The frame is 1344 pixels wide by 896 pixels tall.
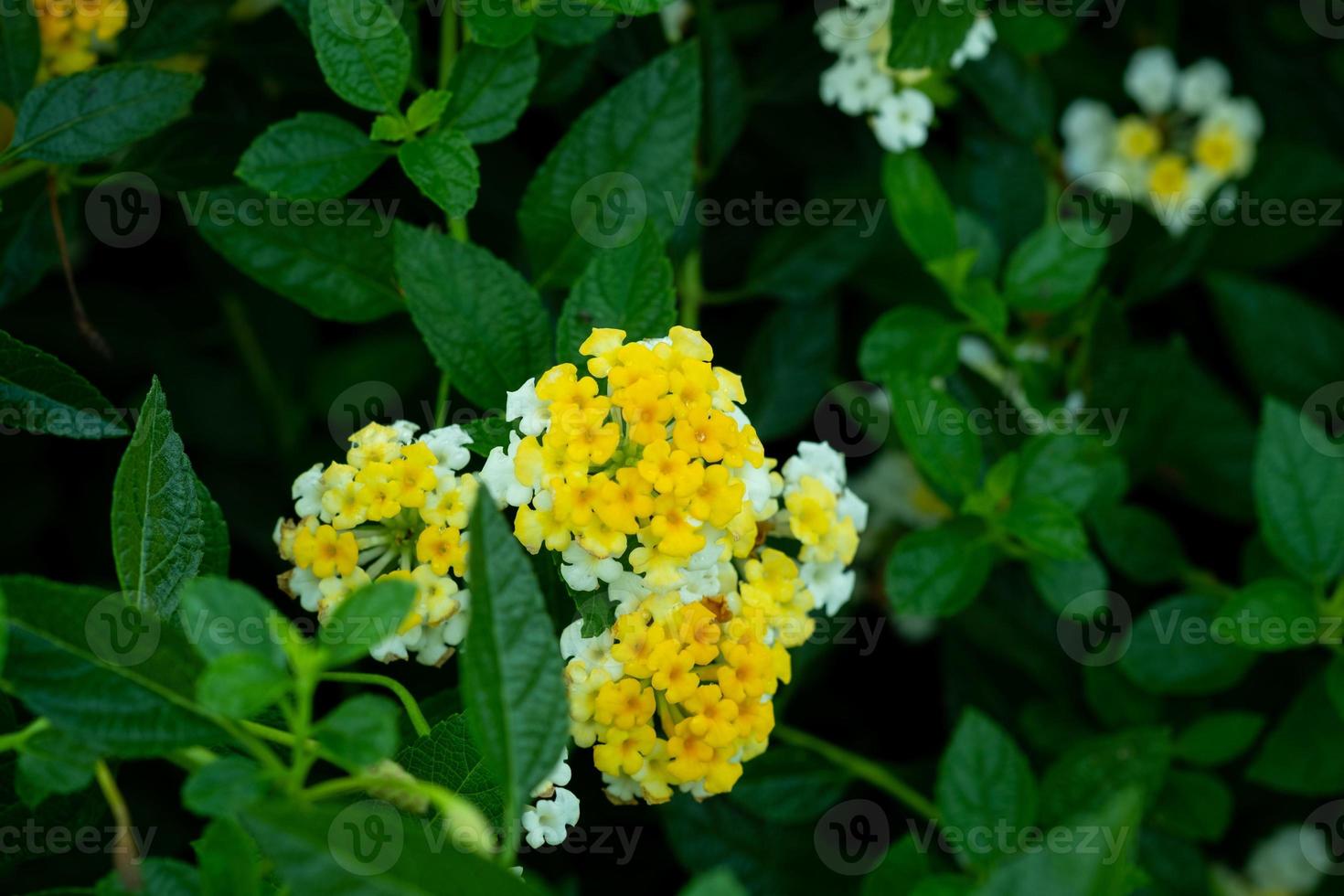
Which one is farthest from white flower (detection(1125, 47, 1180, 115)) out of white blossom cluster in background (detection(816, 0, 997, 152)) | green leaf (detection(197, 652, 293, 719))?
green leaf (detection(197, 652, 293, 719))

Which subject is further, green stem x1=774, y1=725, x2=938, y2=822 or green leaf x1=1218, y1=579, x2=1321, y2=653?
green stem x1=774, y1=725, x2=938, y2=822

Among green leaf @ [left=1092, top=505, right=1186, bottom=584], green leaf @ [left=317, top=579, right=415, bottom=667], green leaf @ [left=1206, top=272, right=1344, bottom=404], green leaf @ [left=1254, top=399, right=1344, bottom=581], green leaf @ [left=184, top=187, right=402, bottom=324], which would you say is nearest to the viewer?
green leaf @ [left=317, top=579, right=415, bottom=667]

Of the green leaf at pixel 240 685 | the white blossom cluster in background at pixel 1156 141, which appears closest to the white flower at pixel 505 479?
the green leaf at pixel 240 685

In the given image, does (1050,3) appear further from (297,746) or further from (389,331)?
(297,746)

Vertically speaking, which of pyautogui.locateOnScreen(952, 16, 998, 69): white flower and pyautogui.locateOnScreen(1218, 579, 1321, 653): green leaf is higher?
pyautogui.locateOnScreen(952, 16, 998, 69): white flower

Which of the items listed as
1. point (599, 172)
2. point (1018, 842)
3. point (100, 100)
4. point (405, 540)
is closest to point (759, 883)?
point (1018, 842)

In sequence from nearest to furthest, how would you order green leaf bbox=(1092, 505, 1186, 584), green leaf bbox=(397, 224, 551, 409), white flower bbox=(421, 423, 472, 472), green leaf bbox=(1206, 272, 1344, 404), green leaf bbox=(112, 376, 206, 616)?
green leaf bbox=(112, 376, 206, 616) < white flower bbox=(421, 423, 472, 472) < green leaf bbox=(397, 224, 551, 409) < green leaf bbox=(1092, 505, 1186, 584) < green leaf bbox=(1206, 272, 1344, 404)

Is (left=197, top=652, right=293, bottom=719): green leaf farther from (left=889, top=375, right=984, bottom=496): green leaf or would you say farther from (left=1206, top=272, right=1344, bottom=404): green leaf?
(left=1206, top=272, right=1344, bottom=404): green leaf
